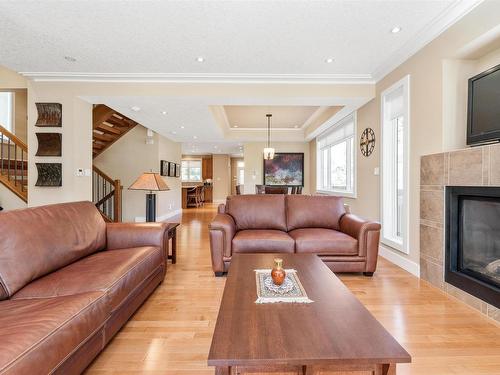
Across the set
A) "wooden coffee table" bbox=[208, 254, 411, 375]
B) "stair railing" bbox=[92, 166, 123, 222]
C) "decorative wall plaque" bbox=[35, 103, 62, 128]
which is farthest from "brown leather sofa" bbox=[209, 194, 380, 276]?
"stair railing" bbox=[92, 166, 123, 222]

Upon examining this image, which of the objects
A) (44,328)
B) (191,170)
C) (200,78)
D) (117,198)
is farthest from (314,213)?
(191,170)

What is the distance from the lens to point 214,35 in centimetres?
278

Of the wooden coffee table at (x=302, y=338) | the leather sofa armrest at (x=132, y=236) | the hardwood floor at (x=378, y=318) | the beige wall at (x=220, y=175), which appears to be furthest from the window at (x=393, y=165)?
the beige wall at (x=220, y=175)

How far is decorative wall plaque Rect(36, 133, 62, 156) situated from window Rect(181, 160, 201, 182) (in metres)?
9.54

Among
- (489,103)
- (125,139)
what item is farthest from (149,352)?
(125,139)

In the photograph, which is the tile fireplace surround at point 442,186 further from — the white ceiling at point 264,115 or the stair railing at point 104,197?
the stair railing at point 104,197

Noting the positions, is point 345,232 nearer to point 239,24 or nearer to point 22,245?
point 239,24

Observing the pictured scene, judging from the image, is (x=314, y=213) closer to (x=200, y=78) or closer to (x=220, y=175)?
(x=200, y=78)

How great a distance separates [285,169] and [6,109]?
753cm

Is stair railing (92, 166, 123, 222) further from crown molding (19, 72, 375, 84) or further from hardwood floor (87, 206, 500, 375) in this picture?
hardwood floor (87, 206, 500, 375)

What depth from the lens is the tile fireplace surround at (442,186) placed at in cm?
206

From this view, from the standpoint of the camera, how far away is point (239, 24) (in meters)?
2.59

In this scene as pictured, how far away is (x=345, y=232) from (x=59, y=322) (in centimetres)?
290

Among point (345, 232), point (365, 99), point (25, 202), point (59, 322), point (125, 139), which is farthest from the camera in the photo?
point (125, 139)
